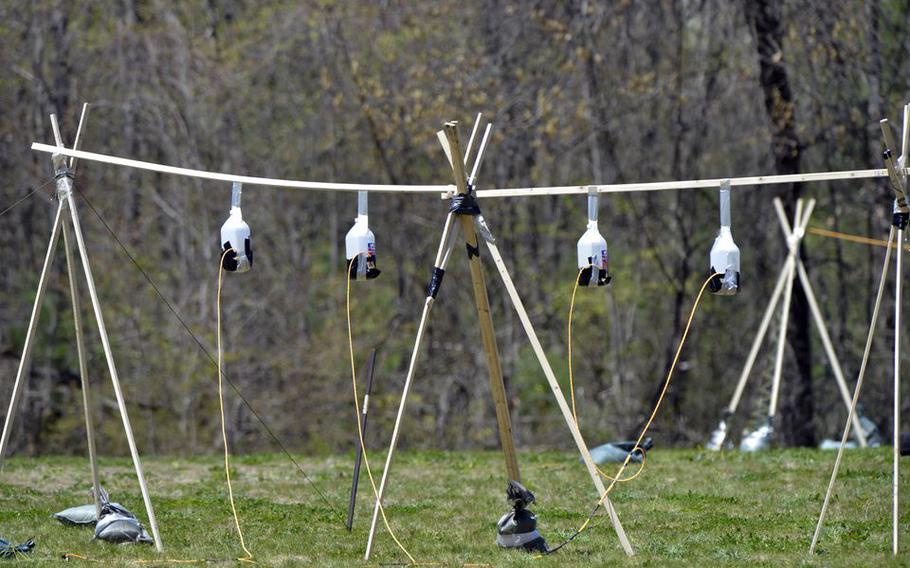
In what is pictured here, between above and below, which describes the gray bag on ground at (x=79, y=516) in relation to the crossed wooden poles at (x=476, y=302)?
below

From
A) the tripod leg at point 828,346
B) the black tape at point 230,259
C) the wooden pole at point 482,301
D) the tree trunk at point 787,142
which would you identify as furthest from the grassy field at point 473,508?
the tree trunk at point 787,142

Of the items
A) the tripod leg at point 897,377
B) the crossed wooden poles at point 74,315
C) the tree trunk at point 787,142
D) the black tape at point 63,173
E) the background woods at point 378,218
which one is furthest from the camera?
the background woods at point 378,218

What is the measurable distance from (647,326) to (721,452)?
10.9 m

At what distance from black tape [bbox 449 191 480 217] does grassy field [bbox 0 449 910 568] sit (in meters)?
2.04

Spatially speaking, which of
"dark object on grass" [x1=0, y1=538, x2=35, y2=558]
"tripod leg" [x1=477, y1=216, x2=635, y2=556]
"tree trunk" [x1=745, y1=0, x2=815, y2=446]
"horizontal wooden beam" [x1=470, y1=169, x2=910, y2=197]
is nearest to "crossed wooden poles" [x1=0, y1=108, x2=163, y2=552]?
"dark object on grass" [x1=0, y1=538, x2=35, y2=558]

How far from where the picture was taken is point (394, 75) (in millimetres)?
19531

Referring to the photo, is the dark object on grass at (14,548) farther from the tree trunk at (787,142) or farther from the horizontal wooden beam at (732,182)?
the tree trunk at (787,142)

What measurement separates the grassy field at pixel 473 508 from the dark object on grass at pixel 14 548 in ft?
0.19

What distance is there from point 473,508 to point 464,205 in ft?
10.2

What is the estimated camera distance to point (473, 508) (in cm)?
930

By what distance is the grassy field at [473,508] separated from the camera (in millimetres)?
7414

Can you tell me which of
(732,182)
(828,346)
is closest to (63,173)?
(732,182)

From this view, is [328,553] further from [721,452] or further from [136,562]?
[721,452]

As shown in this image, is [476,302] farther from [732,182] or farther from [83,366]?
[83,366]
